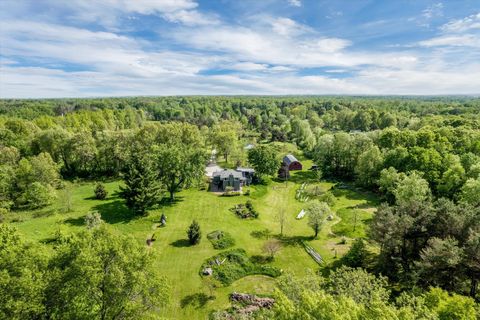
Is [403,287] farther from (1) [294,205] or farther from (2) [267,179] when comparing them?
(2) [267,179]

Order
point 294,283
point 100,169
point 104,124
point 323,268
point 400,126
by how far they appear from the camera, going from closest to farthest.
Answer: point 294,283 < point 323,268 < point 100,169 < point 104,124 < point 400,126

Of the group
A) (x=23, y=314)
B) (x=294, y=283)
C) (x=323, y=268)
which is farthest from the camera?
(x=323, y=268)

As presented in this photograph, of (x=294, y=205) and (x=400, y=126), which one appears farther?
(x=400, y=126)

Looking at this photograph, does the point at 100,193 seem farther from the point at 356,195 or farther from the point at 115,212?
the point at 356,195

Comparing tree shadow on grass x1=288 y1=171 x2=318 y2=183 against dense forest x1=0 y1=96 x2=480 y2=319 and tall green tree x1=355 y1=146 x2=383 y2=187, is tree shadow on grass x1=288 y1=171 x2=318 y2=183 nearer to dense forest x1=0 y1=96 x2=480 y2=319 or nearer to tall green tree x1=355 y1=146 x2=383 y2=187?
dense forest x1=0 y1=96 x2=480 y2=319

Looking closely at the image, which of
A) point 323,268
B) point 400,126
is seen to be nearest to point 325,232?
point 323,268

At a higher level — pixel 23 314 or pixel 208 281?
pixel 23 314

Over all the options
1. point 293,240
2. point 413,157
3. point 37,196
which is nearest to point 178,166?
point 293,240
